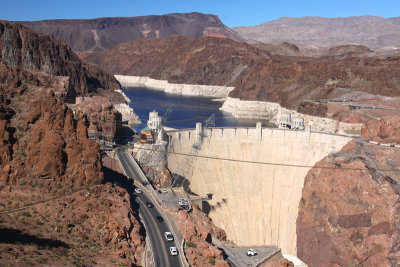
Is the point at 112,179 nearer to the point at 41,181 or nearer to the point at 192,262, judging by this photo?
the point at 41,181

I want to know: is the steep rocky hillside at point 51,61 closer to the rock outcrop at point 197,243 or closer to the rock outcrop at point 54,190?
the rock outcrop at point 54,190

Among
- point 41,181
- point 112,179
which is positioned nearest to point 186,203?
point 112,179

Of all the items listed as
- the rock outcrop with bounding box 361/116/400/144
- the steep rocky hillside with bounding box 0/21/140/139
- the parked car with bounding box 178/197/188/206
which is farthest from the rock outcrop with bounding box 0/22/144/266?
the steep rocky hillside with bounding box 0/21/140/139

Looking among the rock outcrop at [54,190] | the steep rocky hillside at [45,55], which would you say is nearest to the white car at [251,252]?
the rock outcrop at [54,190]

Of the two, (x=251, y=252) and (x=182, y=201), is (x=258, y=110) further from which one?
(x=251, y=252)

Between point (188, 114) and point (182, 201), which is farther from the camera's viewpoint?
point (188, 114)

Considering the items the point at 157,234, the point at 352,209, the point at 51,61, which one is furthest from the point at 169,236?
the point at 51,61

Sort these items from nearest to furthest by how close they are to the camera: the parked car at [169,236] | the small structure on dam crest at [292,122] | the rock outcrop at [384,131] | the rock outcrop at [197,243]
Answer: the rock outcrop at [197,243] → the parked car at [169,236] → the rock outcrop at [384,131] → the small structure on dam crest at [292,122]

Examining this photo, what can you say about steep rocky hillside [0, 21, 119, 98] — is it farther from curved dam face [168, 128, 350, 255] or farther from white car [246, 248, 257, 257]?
white car [246, 248, 257, 257]
